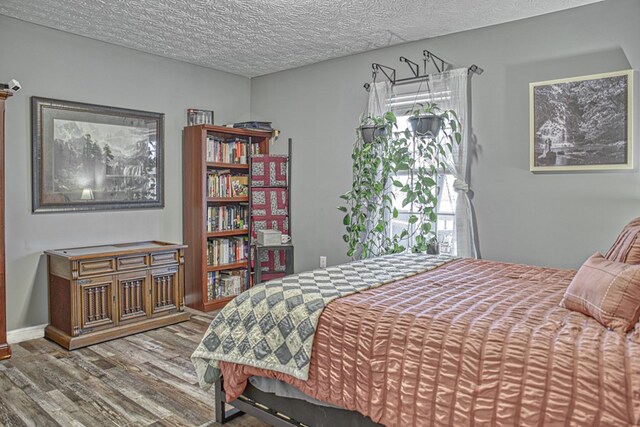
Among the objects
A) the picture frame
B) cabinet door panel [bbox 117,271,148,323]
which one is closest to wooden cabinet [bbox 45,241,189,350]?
cabinet door panel [bbox 117,271,148,323]

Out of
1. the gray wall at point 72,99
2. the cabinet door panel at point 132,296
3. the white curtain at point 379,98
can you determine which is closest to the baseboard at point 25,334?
the gray wall at point 72,99

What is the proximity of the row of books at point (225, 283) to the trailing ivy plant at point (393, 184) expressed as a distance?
4.35ft

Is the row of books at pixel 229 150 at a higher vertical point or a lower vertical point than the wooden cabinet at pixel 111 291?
higher

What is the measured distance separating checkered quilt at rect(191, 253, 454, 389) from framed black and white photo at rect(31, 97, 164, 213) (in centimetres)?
244

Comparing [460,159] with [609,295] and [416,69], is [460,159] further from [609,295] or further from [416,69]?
[609,295]

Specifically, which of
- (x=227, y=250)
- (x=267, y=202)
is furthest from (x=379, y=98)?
(x=227, y=250)

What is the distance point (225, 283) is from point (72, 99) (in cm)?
226

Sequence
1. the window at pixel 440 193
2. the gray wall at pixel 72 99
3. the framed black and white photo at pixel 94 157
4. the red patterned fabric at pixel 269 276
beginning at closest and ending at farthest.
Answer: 1. the gray wall at pixel 72 99
2. the framed black and white photo at pixel 94 157
3. the window at pixel 440 193
4. the red patterned fabric at pixel 269 276

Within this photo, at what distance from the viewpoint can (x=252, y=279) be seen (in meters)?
5.05

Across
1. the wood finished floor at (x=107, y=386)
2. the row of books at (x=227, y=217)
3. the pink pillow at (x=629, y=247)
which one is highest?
the row of books at (x=227, y=217)

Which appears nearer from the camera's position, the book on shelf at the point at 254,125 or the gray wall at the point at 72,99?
the gray wall at the point at 72,99

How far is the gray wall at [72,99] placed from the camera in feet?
11.9

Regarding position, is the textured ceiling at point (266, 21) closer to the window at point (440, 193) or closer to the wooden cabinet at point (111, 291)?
the window at point (440, 193)

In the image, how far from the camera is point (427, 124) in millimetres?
3680
